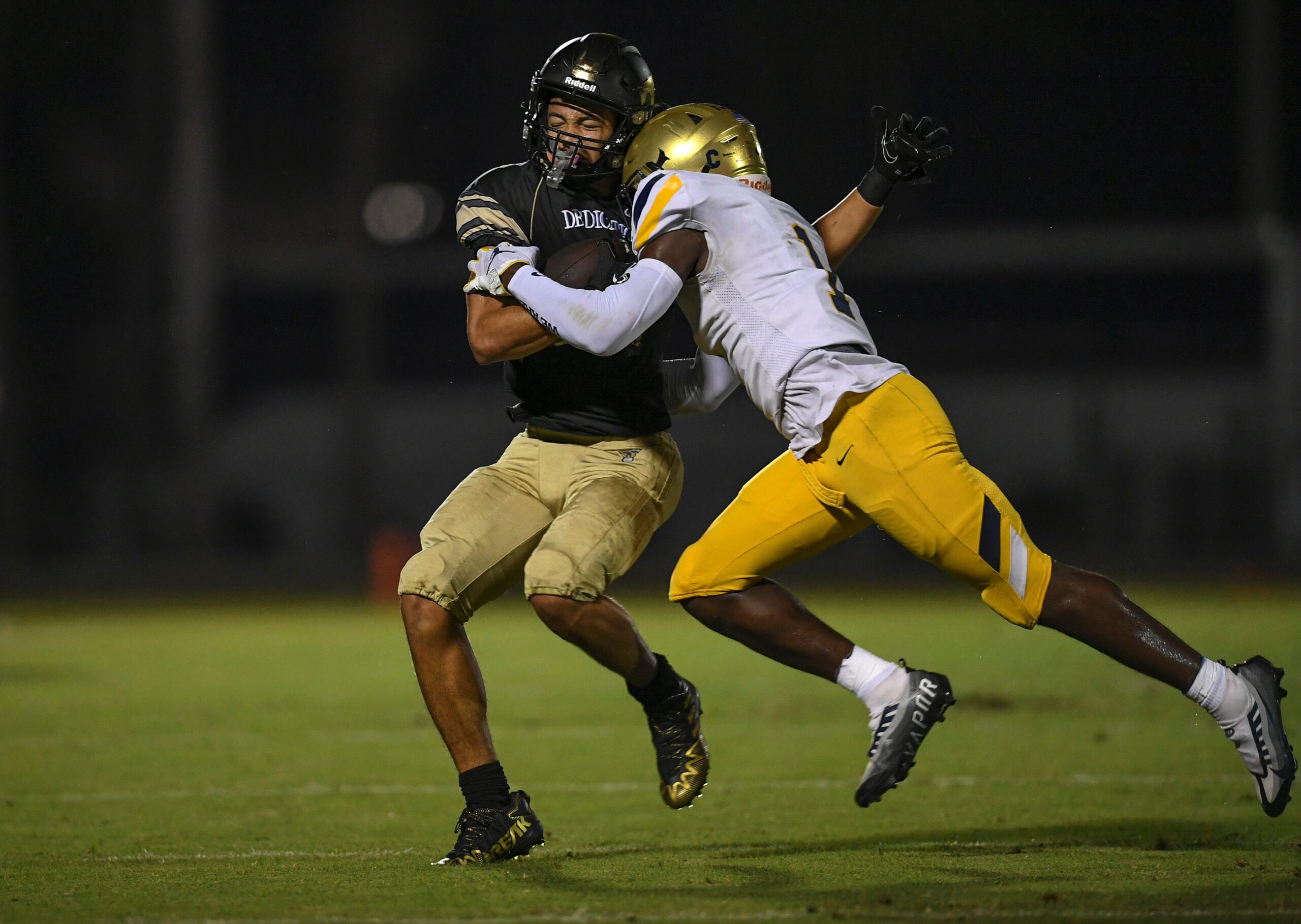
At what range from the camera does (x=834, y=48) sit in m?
18.4

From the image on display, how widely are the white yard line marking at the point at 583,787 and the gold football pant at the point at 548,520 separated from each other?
1.40 m

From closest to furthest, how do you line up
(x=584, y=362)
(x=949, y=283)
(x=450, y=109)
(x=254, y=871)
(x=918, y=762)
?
(x=254, y=871), (x=584, y=362), (x=918, y=762), (x=450, y=109), (x=949, y=283)

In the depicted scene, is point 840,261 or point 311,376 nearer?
point 840,261

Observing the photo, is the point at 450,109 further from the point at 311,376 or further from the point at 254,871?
the point at 254,871

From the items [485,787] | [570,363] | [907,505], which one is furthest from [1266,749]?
[570,363]

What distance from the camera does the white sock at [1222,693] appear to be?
3.87 metres

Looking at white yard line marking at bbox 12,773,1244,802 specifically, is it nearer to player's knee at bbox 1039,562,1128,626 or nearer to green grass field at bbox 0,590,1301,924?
green grass field at bbox 0,590,1301,924

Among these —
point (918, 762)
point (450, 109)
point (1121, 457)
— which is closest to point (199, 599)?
point (450, 109)

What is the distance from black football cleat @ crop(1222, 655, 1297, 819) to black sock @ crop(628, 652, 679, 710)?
144 centimetres

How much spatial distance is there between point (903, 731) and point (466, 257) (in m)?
15.3

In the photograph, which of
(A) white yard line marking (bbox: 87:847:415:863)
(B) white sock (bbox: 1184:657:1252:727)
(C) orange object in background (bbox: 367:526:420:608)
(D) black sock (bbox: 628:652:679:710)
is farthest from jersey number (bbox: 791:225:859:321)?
(C) orange object in background (bbox: 367:526:420:608)

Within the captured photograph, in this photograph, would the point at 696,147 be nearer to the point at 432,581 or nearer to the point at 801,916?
the point at 432,581

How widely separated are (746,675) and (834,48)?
11205 millimetres

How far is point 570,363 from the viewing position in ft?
14.7
